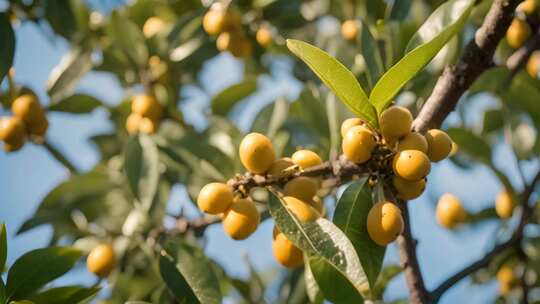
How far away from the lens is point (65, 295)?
4.44 ft

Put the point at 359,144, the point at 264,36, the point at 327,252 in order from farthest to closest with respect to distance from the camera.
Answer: the point at 264,36, the point at 359,144, the point at 327,252

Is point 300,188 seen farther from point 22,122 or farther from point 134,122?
point 134,122

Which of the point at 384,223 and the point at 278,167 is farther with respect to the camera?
the point at 278,167

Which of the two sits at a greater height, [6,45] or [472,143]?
[6,45]

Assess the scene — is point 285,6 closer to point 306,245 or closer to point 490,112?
point 490,112

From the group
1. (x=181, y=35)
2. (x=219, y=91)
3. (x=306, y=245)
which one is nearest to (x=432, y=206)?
(x=219, y=91)

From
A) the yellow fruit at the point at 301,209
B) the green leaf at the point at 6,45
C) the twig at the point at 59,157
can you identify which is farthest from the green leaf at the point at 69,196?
the yellow fruit at the point at 301,209

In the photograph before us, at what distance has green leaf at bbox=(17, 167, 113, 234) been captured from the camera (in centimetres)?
Result: 210

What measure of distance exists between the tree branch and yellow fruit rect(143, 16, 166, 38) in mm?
1362

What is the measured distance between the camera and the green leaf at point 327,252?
1.03 m

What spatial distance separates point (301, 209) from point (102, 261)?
Answer: 1.02 meters

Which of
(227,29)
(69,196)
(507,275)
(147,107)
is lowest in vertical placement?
(507,275)

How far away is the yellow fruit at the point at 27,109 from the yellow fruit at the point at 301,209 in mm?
1090

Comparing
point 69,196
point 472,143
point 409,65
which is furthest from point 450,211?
point 69,196
